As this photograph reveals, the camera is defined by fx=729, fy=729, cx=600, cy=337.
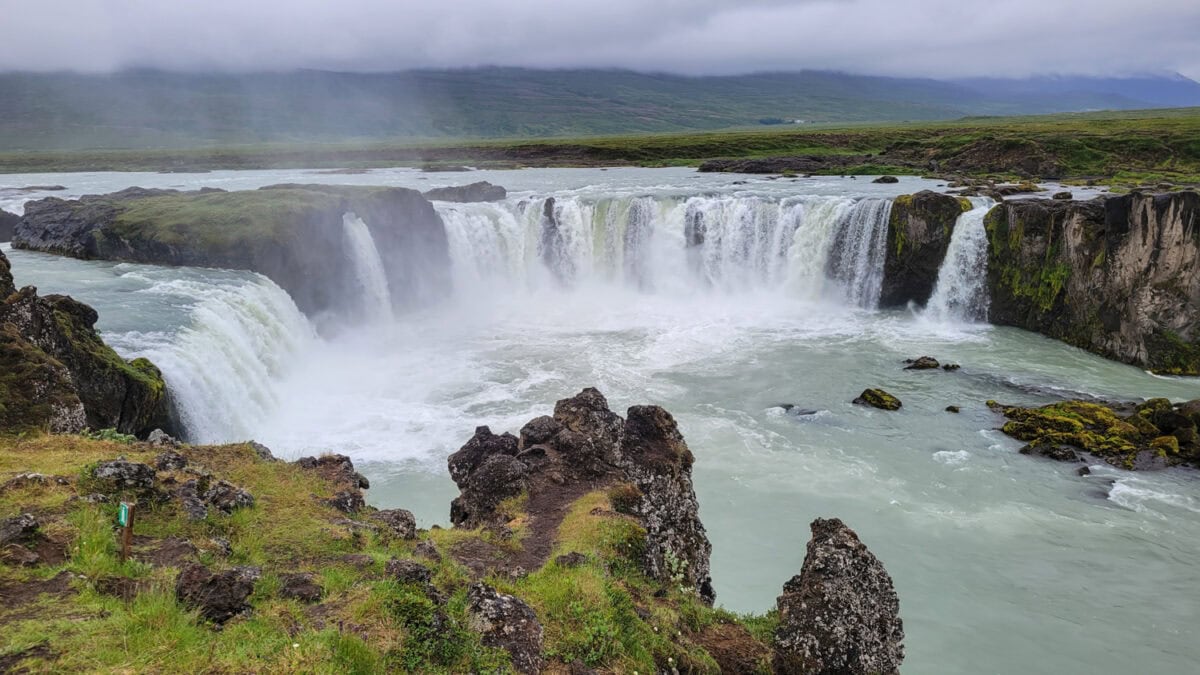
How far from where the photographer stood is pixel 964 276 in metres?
35.6

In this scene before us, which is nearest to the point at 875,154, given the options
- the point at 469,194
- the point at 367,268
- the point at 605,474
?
the point at 469,194

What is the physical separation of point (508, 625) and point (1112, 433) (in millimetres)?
20935

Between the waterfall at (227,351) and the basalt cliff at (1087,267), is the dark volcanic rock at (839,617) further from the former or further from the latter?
the basalt cliff at (1087,267)

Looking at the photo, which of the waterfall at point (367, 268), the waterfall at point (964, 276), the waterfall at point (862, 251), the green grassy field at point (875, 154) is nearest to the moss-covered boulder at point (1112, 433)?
the waterfall at point (964, 276)

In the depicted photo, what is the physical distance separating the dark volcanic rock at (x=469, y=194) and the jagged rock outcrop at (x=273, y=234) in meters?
8.75

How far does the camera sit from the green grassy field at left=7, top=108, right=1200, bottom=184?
6009 cm

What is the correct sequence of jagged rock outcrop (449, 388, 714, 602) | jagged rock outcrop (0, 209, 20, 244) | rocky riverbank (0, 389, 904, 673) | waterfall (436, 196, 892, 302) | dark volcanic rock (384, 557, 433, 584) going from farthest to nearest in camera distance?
1. waterfall (436, 196, 892, 302)
2. jagged rock outcrop (0, 209, 20, 244)
3. jagged rock outcrop (449, 388, 714, 602)
4. dark volcanic rock (384, 557, 433, 584)
5. rocky riverbank (0, 389, 904, 673)

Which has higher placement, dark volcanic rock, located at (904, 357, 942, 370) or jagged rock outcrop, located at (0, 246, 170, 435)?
jagged rock outcrop, located at (0, 246, 170, 435)

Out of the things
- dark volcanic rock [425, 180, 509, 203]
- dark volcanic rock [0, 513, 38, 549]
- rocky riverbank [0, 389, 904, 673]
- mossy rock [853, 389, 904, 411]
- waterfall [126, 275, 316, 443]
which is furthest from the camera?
dark volcanic rock [425, 180, 509, 203]

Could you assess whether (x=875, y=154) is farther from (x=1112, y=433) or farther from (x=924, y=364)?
(x=1112, y=433)

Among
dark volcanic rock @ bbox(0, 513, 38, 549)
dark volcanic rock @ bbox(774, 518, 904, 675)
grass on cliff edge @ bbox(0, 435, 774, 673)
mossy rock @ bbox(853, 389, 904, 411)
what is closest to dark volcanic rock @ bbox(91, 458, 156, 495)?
grass on cliff edge @ bbox(0, 435, 774, 673)

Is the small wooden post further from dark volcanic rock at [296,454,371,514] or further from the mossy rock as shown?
the mossy rock

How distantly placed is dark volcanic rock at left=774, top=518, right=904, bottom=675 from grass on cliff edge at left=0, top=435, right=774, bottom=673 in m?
0.45

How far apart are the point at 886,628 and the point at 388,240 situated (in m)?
33.9
